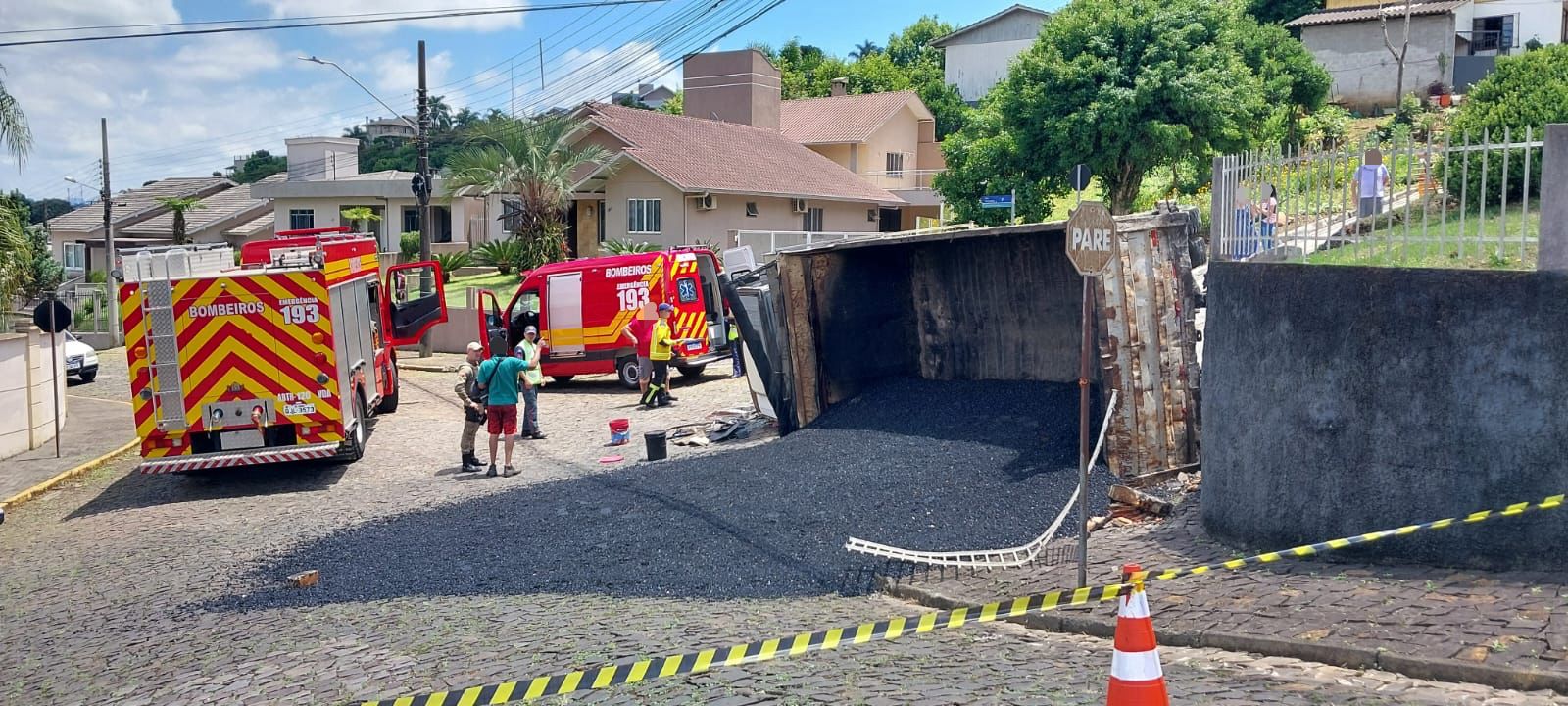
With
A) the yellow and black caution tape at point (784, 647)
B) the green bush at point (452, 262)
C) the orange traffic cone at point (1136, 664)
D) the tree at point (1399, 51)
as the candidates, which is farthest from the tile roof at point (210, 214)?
the orange traffic cone at point (1136, 664)

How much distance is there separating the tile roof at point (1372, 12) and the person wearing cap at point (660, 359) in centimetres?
3073

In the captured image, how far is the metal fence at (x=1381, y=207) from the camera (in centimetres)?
727

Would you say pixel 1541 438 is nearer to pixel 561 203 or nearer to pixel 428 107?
pixel 428 107

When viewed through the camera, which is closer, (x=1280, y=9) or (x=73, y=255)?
(x=1280, y=9)

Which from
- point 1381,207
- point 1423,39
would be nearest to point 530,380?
point 1381,207

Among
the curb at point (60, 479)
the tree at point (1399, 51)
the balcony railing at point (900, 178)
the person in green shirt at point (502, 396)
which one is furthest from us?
the balcony railing at point (900, 178)

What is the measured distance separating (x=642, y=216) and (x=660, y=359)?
660 inches

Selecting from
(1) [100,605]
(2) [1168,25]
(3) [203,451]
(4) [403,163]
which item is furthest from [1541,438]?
(4) [403,163]

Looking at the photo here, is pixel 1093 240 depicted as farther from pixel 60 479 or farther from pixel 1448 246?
pixel 60 479

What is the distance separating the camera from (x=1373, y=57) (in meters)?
40.5

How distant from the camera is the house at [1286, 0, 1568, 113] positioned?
3988cm

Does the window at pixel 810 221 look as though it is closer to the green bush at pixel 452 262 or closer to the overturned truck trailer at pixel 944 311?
the green bush at pixel 452 262

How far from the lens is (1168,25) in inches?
1093

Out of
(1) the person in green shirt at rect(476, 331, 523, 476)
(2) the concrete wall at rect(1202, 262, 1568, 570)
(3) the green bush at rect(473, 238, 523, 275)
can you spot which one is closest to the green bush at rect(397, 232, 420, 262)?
(3) the green bush at rect(473, 238, 523, 275)
